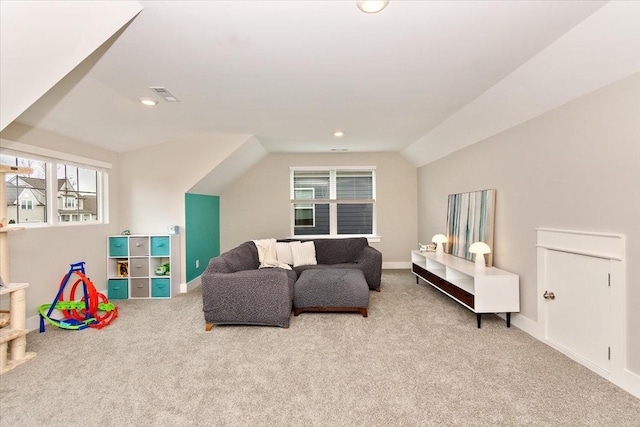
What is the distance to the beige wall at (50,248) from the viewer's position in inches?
137

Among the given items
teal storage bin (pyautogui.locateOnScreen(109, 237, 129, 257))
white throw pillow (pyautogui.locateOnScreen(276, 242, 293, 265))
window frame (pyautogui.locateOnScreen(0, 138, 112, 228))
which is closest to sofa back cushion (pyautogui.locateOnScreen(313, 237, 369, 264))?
white throw pillow (pyautogui.locateOnScreen(276, 242, 293, 265))

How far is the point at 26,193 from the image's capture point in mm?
3734

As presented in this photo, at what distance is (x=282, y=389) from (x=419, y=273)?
3.55 metres

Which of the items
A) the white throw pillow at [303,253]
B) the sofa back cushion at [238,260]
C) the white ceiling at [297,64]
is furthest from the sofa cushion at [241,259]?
the white ceiling at [297,64]

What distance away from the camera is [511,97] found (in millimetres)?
3143

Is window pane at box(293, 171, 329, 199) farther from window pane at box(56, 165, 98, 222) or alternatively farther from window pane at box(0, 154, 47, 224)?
window pane at box(0, 154, 47, 224)

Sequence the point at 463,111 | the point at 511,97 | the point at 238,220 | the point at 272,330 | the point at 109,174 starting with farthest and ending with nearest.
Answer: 1. the point at 238,220
2. the point at 109,174
3. the point at 463,111
4. the point at 272,330
5. the point at 511,97

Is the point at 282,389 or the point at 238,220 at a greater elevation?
Result: the point at 238,220

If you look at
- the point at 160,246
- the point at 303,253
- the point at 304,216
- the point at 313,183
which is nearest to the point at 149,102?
the point at 160,246

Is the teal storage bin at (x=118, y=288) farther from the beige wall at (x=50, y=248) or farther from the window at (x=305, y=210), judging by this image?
the window at (x=305, y=210)

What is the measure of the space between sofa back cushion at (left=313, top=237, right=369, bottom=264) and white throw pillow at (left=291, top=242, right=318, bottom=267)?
182 mm

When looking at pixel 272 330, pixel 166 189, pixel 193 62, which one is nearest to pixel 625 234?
pixel 272 330

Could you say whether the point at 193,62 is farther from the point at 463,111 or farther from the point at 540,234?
the point at 540,234

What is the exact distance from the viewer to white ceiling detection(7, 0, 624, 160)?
1980 millimetres
